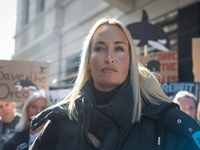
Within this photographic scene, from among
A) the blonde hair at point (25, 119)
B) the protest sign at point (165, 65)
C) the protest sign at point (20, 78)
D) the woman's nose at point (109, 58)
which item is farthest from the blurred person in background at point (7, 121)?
the woman's nose at point (109, 58)

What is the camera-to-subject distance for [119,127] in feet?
4.22

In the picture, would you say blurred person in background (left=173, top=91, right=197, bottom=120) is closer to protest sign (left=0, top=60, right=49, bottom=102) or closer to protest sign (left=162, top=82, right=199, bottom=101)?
protest sign (left=162, top=82, right=199, bottom=101)

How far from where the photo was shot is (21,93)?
4125 millimetres

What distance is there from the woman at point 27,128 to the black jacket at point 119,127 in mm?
1554

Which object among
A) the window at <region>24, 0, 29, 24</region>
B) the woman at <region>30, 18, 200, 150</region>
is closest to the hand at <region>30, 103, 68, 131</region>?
the woman at <region>30, 18, 200, 150</region>

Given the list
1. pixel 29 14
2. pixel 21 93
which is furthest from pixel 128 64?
pixel 29 14

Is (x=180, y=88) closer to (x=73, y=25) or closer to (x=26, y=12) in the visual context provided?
(x=73, y=25)

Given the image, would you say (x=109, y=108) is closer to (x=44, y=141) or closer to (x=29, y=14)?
(x=44, y=141)

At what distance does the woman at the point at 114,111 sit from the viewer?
1.18 m

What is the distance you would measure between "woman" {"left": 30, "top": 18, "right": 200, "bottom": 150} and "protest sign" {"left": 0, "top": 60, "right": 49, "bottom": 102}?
2.69m

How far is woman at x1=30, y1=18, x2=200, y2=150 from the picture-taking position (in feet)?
3.88

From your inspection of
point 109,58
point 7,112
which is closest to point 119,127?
point 109,58

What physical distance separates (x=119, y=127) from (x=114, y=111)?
91 millimetres

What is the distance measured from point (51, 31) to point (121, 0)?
504cm
